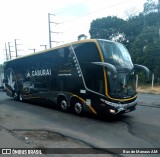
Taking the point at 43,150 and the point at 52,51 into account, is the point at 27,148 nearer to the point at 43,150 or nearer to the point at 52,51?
the point at 43,150

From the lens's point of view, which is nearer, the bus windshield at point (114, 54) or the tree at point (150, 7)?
the bus windshield at point (114, 54)

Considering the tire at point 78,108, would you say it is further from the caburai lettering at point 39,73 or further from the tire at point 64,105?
the caburai lettering at point 39,73

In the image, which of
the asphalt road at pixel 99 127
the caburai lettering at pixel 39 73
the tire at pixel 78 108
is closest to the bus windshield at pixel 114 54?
the asphalt road at pixel 99 127

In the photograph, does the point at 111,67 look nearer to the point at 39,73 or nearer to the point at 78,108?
the point at 78,108

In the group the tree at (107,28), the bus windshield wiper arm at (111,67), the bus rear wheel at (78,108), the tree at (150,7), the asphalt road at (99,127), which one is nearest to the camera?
the asphalt road at (99,127)

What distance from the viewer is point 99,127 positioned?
9227mm

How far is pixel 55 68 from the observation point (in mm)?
13219

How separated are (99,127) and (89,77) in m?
2.50

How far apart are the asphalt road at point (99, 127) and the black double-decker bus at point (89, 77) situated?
23.1 inches

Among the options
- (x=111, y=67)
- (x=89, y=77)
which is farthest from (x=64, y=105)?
(x=111, y=67)

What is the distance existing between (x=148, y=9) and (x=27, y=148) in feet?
130

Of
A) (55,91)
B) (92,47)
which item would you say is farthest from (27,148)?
(55,91)

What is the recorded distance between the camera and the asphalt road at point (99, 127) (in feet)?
24.1

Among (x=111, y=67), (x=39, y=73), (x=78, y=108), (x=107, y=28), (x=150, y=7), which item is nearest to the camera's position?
(x=111, y=67)
